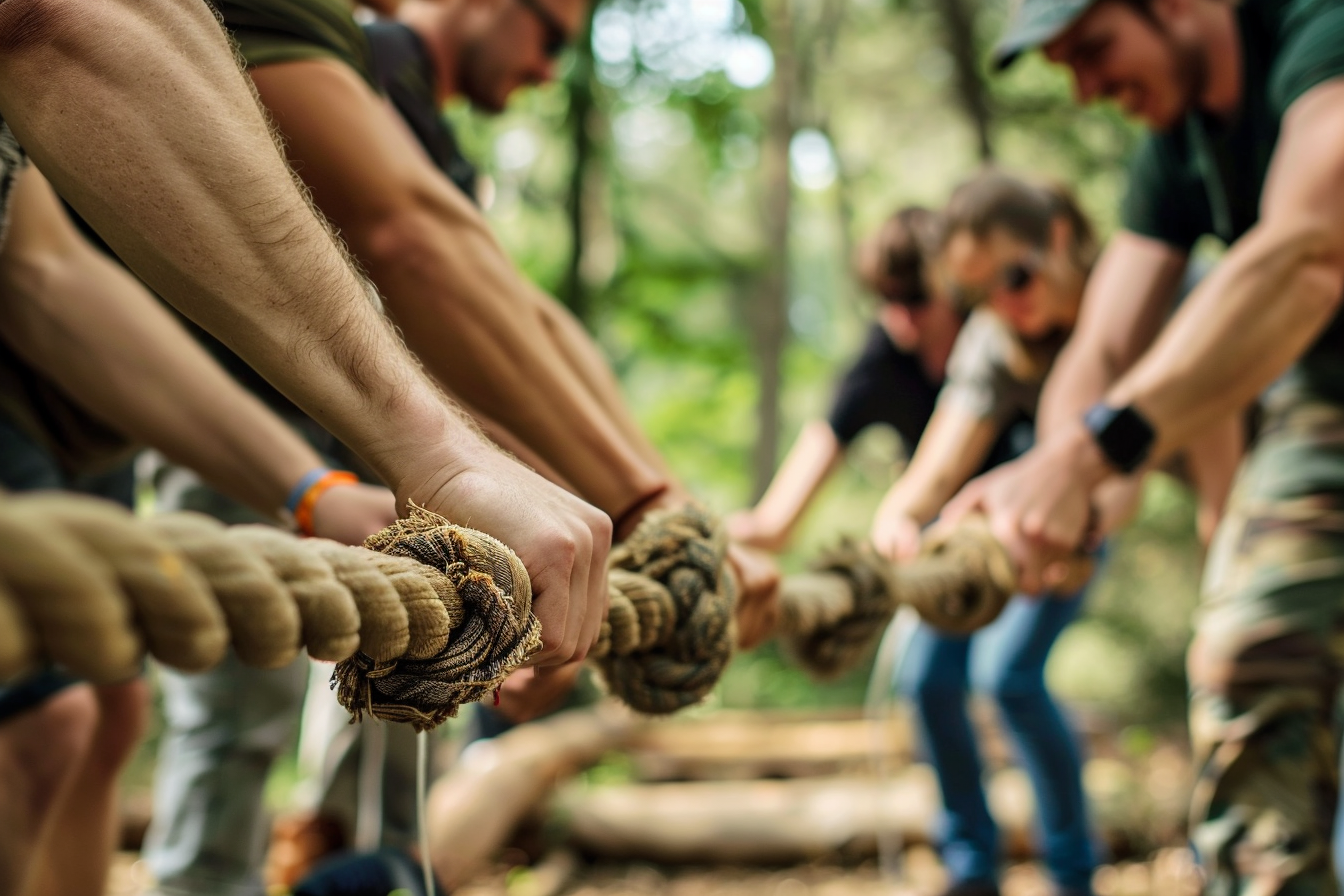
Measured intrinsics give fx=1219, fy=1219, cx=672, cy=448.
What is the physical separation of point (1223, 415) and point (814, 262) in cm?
2172

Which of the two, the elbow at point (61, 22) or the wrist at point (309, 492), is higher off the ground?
the elbow at point (61, 22)

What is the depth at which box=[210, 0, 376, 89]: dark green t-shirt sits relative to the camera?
1.57 meters

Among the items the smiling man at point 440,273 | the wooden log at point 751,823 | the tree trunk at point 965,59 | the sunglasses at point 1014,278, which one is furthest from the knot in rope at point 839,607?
the tree trunk at point 965,59

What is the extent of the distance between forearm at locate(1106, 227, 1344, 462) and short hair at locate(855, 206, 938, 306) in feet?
7.16

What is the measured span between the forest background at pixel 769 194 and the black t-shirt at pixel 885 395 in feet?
8.22

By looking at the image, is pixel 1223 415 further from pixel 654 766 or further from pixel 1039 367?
pixel 654 766

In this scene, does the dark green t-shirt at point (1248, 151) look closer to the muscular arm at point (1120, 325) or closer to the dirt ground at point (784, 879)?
the muscular arm at point (1120, 325)

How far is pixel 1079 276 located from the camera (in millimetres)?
3852

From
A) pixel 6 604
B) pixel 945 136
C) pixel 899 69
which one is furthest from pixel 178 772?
pixel 945 136

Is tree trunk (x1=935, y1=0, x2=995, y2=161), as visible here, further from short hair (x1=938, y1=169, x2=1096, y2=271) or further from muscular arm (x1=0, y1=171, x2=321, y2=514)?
muscular arm (x1=0, y1=171, x2=321, y2=514)

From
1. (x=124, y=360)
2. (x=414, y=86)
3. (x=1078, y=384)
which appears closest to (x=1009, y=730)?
(x=1078, y=384)

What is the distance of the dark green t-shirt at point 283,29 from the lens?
5.15ft

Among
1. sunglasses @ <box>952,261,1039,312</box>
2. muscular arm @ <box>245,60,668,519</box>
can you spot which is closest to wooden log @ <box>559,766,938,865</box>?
sunglasses @ <box>952,261,1039,312</box>

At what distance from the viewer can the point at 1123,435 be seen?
243 centimetres
